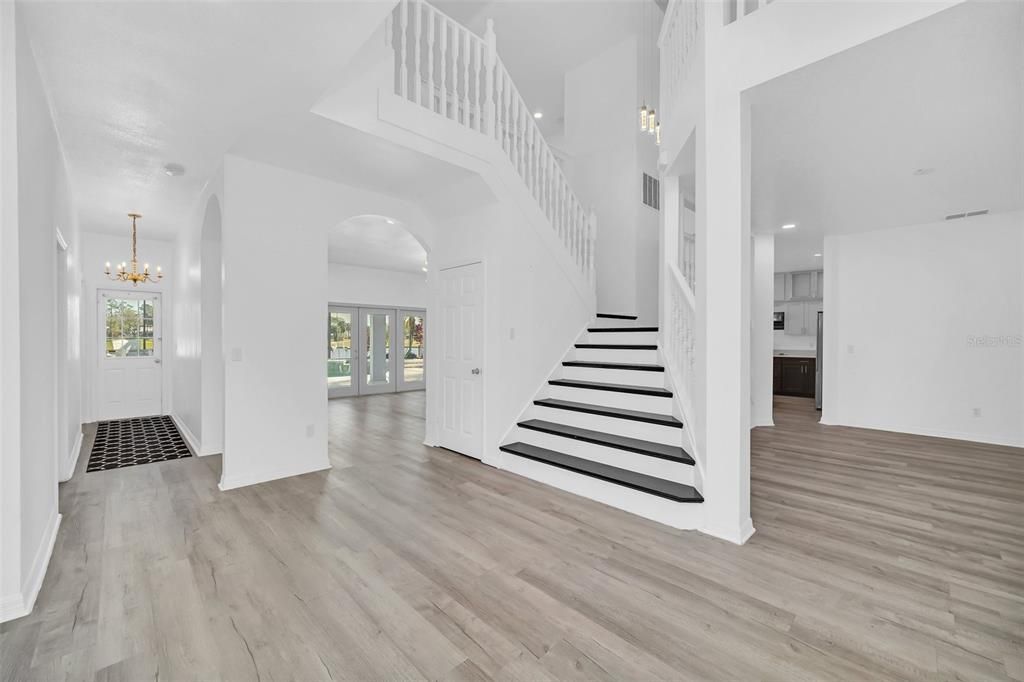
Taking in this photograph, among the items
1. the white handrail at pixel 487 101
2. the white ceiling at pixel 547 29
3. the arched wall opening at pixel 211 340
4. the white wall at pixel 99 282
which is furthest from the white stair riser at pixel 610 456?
the white wall at pixel 99 282

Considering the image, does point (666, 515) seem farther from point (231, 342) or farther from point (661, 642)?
point (231, 342)

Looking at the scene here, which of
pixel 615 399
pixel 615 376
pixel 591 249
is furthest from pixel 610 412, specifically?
pixel 591 249

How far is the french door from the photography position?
9.77m

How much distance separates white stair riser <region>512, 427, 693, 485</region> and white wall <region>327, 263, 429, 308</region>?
6621 millimetres

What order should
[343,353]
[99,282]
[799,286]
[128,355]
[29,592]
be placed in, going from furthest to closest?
[343,353], [799,286], [128,355], [99,282], [29,592]

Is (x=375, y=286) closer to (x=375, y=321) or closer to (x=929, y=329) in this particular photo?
(x=375, y=321)

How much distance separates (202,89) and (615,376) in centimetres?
387

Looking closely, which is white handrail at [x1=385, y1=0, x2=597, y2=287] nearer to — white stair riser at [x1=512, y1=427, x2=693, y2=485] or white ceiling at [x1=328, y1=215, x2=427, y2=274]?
white ceiling at [x1=328, y1=215, x2=427, y2=274]

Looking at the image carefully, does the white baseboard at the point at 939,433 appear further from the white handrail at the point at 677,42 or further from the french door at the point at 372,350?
the french door at the point at 372,350

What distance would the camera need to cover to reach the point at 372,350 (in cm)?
1016

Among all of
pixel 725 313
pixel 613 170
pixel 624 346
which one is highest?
pixel 613 170

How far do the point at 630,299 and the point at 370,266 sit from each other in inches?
242

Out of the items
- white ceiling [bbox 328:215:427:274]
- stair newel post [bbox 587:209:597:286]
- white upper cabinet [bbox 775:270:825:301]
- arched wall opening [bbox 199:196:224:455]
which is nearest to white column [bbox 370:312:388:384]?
white ceiling [bbox 328:215:427:274]

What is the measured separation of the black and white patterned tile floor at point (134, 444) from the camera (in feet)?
14.9
